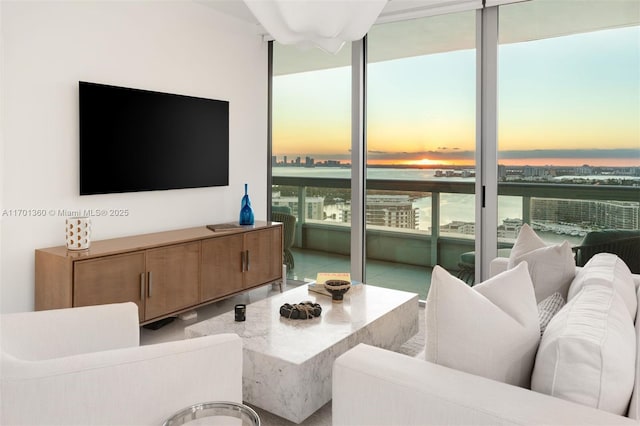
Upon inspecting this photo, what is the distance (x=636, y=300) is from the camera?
5.92 feet

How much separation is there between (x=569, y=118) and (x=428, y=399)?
9.78 ft

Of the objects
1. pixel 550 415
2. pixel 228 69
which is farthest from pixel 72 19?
pixel 550 415

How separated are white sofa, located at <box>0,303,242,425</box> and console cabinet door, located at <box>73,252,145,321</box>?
3.66 ft

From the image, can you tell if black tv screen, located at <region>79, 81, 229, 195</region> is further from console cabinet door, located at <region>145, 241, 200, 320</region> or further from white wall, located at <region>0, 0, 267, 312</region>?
console cabinet door, located at <region>145, 241, 200, 320</region>

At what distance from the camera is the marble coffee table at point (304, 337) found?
81.4 inches

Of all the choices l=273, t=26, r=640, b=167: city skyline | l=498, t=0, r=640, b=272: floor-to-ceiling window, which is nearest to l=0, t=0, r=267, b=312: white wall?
l=273, t=26, r=640, b=167: city skyline

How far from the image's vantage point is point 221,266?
380 cm

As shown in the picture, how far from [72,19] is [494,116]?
3.08m

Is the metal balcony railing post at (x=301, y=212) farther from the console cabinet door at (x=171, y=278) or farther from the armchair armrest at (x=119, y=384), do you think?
the armchair armrest at (x=119, y=384)

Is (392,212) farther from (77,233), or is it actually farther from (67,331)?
(67,331)

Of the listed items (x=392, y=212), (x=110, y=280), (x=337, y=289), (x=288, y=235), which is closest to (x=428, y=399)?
(x=337, y=289)

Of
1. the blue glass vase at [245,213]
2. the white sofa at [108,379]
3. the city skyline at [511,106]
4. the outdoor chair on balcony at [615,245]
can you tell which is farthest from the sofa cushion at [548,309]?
the blue glass vase at [245,213]

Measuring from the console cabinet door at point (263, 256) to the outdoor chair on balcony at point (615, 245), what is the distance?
2399 mm

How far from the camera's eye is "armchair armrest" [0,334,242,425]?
51.4 inches
